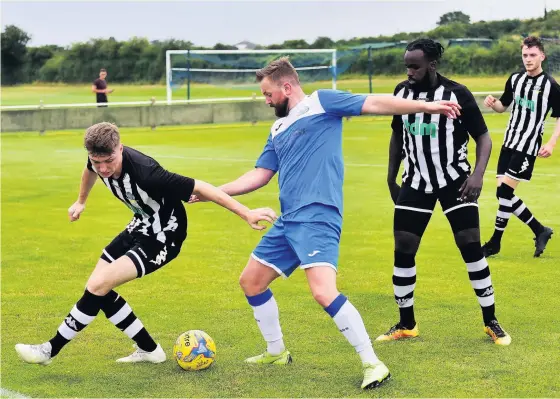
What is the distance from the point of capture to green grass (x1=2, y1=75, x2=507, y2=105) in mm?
45062

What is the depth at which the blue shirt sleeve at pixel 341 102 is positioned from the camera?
7156 mm

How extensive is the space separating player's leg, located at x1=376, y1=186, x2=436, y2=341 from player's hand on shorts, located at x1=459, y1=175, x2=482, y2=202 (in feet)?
1.18

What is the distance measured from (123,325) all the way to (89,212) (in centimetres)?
904

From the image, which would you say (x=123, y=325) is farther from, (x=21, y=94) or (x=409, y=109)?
(x=21, y=94)

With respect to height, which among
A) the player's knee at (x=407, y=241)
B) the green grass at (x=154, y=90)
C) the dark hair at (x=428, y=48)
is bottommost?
the green grass at (x=154, y=90)

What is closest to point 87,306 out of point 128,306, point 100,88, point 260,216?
point 128,306

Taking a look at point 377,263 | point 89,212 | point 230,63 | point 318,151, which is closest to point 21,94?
point 230,63

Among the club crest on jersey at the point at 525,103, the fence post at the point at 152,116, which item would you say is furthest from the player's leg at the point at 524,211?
the fence post at the point at 152,116

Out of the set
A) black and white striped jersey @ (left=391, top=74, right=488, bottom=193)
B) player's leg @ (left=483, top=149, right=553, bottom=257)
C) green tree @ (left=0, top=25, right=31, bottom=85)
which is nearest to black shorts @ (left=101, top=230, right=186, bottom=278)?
black and white striped jersey @ (left=391, top=74, right=488, bottom=193)

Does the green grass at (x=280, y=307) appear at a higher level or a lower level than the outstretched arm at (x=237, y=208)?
lower

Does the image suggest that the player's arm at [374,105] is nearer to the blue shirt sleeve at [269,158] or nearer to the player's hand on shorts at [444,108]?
the player's hand on shorts at [444,108]

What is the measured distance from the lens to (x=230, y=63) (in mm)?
44625

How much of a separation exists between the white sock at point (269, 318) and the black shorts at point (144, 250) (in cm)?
72

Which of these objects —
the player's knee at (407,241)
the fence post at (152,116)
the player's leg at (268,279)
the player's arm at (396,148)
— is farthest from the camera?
the fence post at (152,116)
